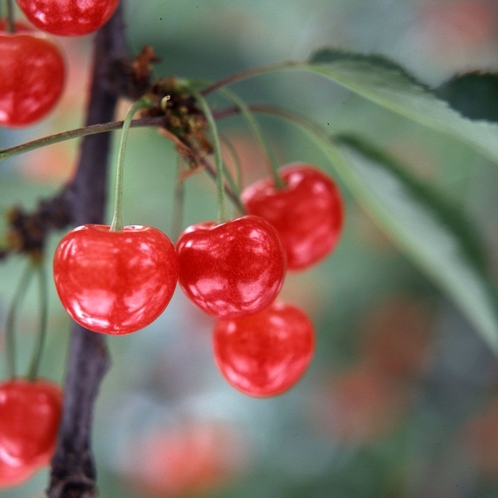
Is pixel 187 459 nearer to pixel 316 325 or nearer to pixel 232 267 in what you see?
pixel 316 325

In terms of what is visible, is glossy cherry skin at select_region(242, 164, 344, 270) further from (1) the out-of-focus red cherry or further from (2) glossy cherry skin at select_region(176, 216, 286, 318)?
(1) the out-of-focus red cherry

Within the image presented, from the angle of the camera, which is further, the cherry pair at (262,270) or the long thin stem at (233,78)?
the long thin stem at (233,78)

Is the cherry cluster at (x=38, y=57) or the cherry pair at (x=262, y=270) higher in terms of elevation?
the cherry cluster at (x=38, y=57)

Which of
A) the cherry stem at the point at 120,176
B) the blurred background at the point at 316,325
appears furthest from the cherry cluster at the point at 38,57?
the blurred background at the point at 316,325

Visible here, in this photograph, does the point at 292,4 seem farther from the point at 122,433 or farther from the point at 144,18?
the point at 122,433

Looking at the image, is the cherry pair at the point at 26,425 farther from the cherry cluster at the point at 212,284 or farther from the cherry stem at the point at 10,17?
the cherry stem at the point at 10,17

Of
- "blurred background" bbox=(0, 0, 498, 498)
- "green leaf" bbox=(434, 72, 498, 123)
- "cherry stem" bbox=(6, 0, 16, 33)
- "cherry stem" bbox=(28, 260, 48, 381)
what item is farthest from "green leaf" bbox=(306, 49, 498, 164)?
"blurred background" bbox=(0, 0, 498, 498)
